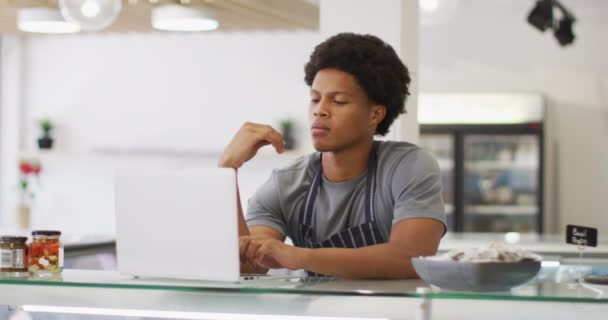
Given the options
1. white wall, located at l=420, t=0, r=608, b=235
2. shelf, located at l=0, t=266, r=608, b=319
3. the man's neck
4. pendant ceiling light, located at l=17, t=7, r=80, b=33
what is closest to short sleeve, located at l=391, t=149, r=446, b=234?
the man's neck

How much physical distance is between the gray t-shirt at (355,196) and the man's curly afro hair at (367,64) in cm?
13

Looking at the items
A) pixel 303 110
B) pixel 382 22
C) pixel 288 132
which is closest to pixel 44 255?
pixel 382 22

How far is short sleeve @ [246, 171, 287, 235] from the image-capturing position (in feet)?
8.40

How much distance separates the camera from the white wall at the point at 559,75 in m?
8.91

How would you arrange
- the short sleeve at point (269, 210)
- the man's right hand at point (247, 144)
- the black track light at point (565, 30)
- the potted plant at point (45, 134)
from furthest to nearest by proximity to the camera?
the potted plant at point (45, 134)
the black track light at point (565, 30)
the short sleeve at point (269, 210)
the man's right hand at point (247, 144)

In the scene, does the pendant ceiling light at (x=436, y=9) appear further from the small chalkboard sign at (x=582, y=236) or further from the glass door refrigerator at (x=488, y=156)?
the glass door refrigerator at (x=488, y=156)

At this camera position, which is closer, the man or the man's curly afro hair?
the man

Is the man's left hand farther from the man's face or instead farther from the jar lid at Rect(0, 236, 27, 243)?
the jar lid at Rect(0, 236, 27, 243)

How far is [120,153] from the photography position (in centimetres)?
938

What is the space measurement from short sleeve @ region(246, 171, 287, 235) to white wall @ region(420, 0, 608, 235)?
22.3ft

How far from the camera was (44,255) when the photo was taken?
212 centimetres

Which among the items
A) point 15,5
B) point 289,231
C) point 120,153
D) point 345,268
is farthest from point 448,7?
point 120,153

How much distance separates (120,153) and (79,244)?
3.98 m

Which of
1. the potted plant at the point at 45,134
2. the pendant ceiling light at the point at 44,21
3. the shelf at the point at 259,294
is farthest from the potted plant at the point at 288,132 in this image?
the shelf at the point at 259,294
